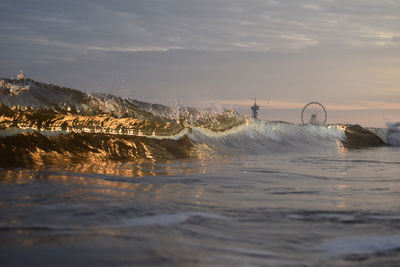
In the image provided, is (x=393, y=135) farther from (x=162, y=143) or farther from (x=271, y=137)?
(x=162, y=143)

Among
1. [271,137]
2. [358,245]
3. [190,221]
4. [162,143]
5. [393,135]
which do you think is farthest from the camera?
[393,135]

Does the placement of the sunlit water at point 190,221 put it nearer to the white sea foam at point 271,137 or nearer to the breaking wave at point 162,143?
the breaking wave at point 162,143

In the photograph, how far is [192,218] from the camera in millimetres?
2172

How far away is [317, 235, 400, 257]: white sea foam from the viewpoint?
5.42ft

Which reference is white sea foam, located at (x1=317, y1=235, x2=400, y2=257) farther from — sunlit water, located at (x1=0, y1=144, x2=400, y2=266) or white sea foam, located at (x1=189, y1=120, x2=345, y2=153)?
white sea foam, located at (x1=189, y1=120, x2=345, y2=153)

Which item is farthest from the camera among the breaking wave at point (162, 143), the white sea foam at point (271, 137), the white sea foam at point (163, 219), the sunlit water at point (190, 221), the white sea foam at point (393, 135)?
the white sea foam at point (393, 135)

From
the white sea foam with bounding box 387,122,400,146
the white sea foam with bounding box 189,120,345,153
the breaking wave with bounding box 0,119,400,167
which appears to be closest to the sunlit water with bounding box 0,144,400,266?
the breaking wave with bounding box 0,119,400,167

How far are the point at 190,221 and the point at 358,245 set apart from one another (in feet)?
2.38

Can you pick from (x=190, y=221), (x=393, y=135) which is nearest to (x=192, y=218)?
(x=190, y=221)

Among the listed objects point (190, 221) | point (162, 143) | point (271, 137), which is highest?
point (271, 137)

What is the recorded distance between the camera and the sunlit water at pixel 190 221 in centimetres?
153

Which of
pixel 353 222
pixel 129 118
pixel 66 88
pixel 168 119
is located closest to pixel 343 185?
pixel 353 222

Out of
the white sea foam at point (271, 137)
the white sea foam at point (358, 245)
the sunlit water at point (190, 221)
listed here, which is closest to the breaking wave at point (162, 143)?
the white sea foam at point (271, 137)

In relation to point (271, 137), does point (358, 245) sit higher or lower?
lower
